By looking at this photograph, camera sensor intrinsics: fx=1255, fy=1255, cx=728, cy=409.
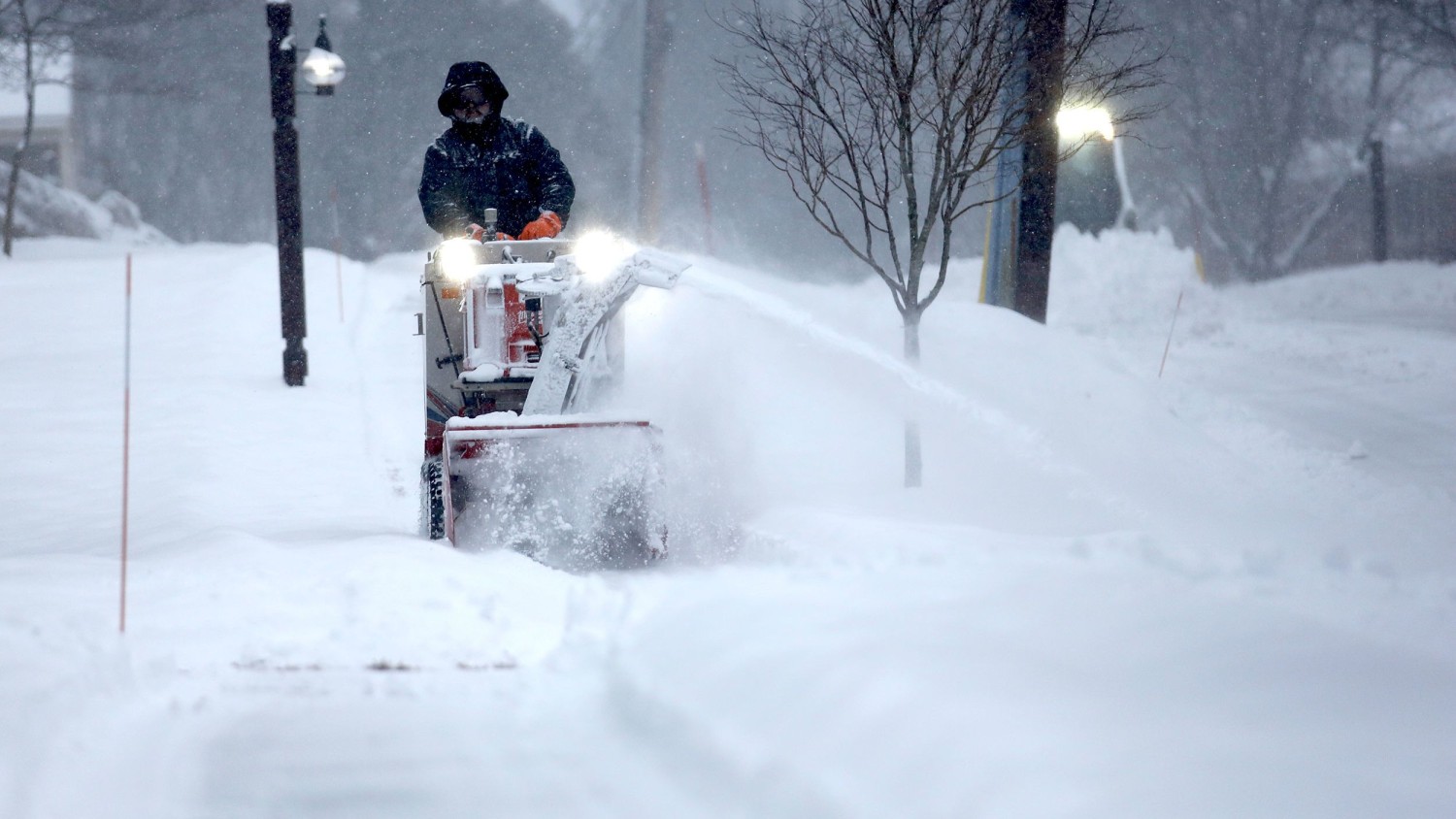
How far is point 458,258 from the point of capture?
20.7 feet

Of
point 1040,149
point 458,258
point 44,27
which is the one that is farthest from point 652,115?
point 458,258

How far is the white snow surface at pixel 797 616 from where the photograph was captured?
2857 mm

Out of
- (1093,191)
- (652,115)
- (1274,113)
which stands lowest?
(1093,191)

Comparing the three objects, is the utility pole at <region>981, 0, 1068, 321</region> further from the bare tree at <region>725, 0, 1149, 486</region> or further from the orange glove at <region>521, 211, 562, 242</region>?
the orange glove at <region>521, 211, 562, 242</region>

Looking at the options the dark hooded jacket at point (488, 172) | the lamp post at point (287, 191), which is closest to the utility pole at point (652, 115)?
the lamp post at point (287, 191)

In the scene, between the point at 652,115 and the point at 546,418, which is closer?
the point at 546,418

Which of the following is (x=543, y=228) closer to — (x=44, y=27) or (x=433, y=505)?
(x=433, y=505)

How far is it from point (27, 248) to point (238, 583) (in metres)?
26.2

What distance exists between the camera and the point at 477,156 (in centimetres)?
734

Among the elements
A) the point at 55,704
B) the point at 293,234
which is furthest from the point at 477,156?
the point at 293,234

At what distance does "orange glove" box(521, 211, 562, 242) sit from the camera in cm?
681

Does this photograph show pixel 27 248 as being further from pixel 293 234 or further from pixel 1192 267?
pixel 1192 267

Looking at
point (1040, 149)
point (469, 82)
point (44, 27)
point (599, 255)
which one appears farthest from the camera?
point (44, 27)

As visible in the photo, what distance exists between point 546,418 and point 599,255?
3.30 feet
